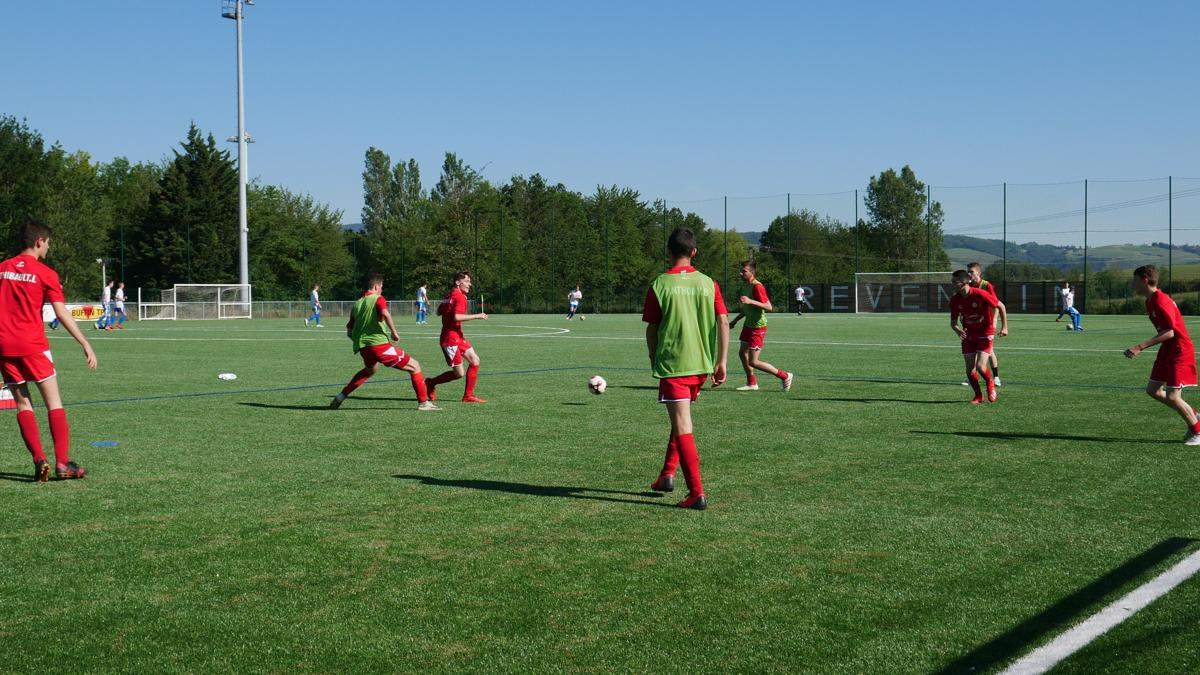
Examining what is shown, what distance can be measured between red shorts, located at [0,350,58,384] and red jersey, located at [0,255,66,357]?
60 millimetres

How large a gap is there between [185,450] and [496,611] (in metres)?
6.11

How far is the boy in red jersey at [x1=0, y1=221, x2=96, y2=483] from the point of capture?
8094mm

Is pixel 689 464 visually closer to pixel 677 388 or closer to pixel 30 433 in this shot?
pixel 677 388

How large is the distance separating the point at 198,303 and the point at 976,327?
5050 centimetres

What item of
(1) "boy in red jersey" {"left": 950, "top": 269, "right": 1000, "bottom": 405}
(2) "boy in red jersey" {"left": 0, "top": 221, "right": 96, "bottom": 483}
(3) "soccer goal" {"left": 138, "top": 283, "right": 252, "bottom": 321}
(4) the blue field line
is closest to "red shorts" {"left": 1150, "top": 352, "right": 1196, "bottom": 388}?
(1) "boy in red jersey" {"left": 950, "top": 269, "right": 1000, "bottom": 405}

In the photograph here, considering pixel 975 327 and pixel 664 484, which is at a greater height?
pixel 975 327

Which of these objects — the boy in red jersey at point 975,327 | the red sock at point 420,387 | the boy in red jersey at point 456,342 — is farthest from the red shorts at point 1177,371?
the red sock at point 420,387

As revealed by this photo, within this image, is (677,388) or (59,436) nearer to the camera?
(677,388)

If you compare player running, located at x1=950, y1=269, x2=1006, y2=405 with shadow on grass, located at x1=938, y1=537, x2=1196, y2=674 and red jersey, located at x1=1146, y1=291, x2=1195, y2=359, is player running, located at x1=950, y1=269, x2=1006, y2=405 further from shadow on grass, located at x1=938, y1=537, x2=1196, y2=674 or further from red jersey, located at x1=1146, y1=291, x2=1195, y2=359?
shadow on grass, located at x1=938, y1=537, x2=1196, y2=674

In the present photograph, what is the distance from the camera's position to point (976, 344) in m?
14.5

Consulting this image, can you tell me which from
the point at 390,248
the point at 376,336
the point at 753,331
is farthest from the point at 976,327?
the point at 390,248

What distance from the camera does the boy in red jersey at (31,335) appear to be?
8.09m

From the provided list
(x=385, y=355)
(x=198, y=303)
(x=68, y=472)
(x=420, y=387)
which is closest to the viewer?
(x=68, y=472)

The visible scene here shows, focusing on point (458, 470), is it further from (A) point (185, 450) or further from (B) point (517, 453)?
(A) point (185, 450)
